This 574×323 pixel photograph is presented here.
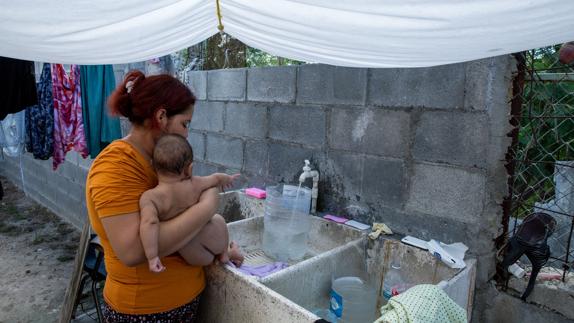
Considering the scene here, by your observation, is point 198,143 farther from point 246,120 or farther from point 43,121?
point 43,121

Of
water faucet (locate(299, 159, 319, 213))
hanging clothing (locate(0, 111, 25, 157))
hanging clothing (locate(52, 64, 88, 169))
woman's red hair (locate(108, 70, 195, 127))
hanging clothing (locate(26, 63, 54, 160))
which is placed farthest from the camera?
hanging clothing (locate(0, 111, 25, 157))

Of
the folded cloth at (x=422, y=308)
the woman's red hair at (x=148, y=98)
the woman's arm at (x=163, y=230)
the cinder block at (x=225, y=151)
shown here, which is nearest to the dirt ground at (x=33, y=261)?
the cinder block at (x=225, y=151)

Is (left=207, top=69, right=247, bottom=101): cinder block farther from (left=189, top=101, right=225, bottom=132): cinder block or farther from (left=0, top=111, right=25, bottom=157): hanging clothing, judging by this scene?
(left=0, top=111, right=25, bottom=157): hanging clothing

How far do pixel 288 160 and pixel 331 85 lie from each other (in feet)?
2.02

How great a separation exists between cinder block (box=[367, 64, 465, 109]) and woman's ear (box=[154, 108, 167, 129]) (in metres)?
1.14

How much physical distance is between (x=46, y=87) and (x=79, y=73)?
0.69 metres

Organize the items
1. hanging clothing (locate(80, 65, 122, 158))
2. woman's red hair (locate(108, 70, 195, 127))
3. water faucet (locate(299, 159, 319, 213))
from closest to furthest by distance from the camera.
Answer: woman's red hair (locate(108, 70, 195, 127))
water faucet (locate(299, 159, 319, 213))
hanging clothing (locate(80, 65, 122, 158))

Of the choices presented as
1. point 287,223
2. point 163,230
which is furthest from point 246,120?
point 163,230

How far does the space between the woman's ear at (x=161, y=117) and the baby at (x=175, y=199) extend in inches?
3.1

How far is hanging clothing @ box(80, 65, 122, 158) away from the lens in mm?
3557

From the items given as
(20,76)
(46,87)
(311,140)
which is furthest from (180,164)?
(46,87)

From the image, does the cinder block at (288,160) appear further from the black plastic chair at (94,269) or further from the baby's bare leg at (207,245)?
the black plastic chair at (94,269)

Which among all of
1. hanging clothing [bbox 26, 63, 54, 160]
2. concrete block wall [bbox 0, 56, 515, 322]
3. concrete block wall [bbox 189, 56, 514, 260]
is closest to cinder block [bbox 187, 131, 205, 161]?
concrete block wall [bbox 0, 56, 515, 322]

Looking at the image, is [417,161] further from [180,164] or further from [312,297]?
[180,164]
